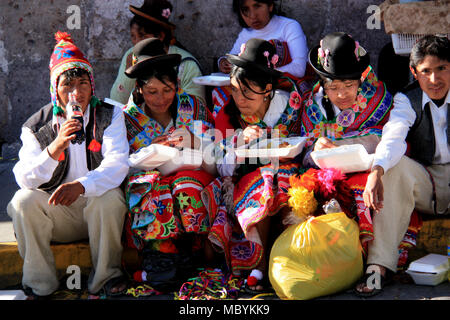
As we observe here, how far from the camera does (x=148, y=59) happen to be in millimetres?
4520

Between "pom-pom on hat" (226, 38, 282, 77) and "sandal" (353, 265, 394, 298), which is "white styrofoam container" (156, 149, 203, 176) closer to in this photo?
"pom-pom on hat" (226, 38, 282, 77)

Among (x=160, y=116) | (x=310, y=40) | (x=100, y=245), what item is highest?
(x=310, y=40)

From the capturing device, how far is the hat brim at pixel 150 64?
4520 millimetres

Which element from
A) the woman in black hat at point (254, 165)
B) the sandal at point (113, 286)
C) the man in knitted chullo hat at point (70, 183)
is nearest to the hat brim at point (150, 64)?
the man in knitted chullo hat at point (70, 183)

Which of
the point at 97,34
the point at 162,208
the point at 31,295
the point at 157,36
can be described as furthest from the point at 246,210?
the point at 97,34

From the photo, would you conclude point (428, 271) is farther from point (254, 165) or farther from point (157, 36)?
point (157, 36)

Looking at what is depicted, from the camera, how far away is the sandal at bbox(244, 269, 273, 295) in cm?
419

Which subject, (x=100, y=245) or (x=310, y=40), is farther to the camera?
(x=310, y=40)

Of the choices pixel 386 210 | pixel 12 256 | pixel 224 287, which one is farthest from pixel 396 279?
pixel 12 256

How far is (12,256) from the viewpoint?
4.67m

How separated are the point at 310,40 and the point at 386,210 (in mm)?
2354

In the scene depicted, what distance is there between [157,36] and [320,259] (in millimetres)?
2838

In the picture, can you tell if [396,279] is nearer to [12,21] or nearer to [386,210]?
[386,210]

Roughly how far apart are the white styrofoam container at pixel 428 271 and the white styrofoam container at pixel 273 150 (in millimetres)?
1050
